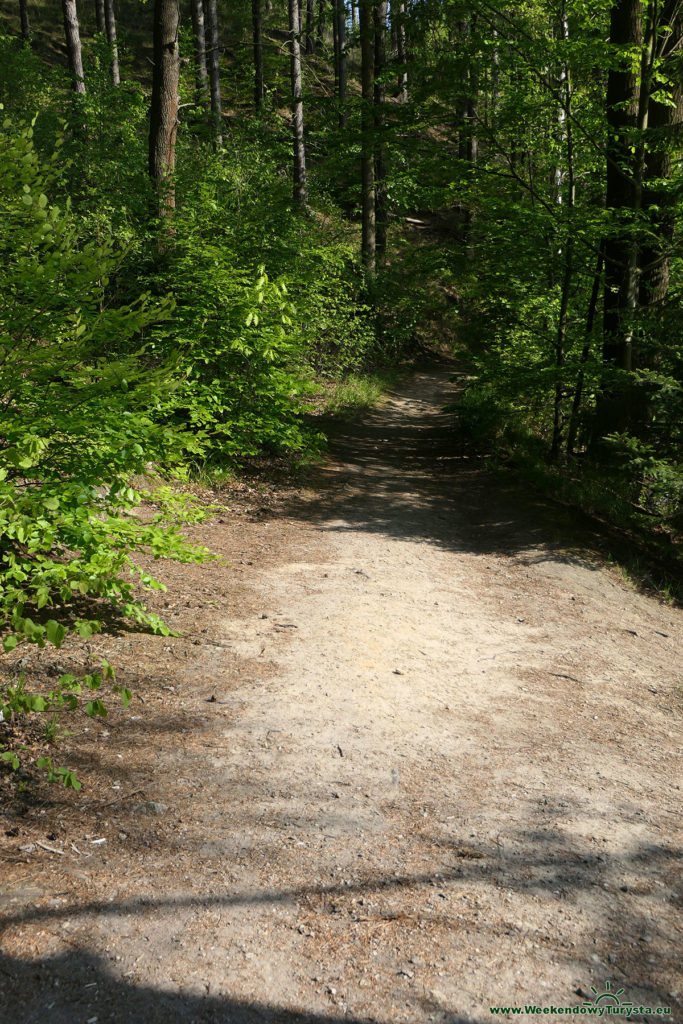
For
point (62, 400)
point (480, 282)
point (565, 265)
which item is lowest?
point (62, 400)

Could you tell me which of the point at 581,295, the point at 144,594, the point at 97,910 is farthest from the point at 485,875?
the point at 581,295

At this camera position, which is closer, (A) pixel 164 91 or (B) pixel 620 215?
(B) pixel 620 215

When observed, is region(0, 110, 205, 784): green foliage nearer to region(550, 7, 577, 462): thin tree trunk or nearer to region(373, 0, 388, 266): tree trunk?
region(550, 7, 577, 462): thin tree trunk

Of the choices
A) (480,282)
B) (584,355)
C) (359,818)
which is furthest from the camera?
(480,282)

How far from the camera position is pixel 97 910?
2.77 m

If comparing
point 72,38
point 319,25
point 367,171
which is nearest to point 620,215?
point 367,171

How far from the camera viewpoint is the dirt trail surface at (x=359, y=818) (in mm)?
2584

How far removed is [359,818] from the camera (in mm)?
3527

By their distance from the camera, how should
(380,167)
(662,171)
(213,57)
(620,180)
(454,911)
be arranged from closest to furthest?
(454,911), (662,171), (620,180), (380,167), (213,57)

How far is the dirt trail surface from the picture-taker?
8.48ft

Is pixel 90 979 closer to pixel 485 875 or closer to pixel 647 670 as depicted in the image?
pixel 485 875

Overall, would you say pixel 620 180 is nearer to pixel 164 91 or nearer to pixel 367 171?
pixel 164 91

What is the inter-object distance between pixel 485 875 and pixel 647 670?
10.0ft

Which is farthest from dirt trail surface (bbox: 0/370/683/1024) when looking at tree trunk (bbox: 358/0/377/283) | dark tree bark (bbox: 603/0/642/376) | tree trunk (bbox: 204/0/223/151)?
tree trunk (bbox: 204/0/223/151)
